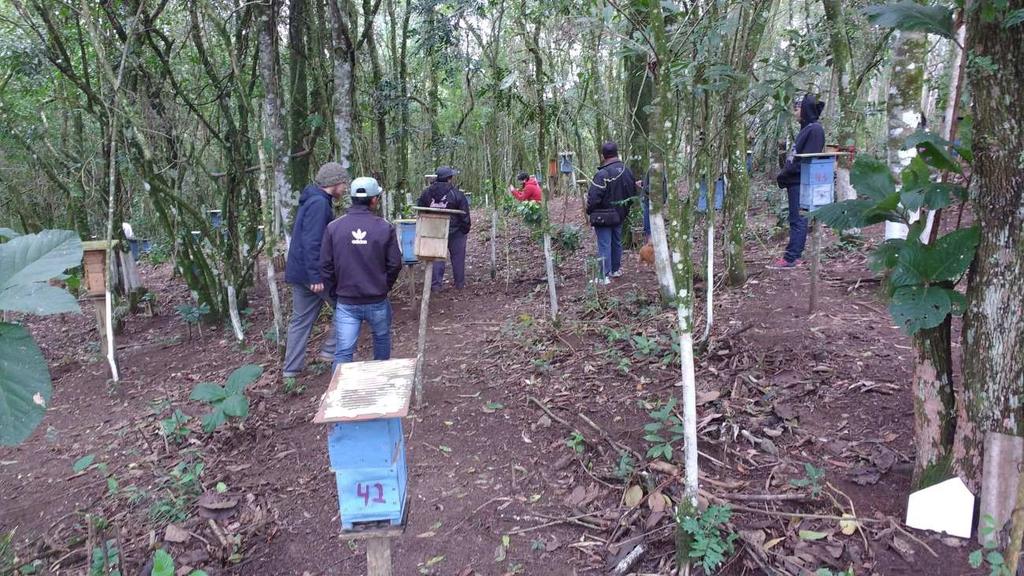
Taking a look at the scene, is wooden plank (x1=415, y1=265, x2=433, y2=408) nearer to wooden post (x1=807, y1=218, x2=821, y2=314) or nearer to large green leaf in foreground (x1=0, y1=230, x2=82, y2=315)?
wooden post (x1=807, y1=218, x2=821, y2=314)

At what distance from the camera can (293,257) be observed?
5.66m

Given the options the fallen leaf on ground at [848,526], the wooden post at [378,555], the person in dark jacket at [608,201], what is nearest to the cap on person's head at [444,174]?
the person in dark jacket at [608,201]

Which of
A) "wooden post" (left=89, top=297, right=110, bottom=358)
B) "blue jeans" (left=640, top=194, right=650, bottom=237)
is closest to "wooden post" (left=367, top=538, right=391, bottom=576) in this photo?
"wooden post" (left=89, top=297, right=110, bottom=358)

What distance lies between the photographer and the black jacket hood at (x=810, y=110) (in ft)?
22.1

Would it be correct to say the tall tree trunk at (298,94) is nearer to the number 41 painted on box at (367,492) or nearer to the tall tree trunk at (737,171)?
the tall tree trunk at (737,171)

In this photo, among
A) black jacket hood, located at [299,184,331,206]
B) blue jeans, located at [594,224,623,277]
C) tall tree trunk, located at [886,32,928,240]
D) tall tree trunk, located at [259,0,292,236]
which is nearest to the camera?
→ tall tree trunk, located at [886,32,928,240]

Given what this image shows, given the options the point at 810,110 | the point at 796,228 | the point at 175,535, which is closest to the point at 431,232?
the point at 175,535

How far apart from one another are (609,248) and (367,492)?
588 cm

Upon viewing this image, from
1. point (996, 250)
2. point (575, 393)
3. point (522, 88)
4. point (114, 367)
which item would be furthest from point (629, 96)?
point (114, 367)

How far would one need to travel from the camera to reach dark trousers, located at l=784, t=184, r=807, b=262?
7000mm

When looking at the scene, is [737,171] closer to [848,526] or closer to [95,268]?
[848,526]

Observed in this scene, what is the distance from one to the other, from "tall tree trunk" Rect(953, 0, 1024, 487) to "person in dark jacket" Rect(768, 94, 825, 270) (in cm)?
428

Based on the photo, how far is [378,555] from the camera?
2615 millimetres

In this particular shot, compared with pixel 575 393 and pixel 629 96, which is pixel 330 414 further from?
pixel 629 96
